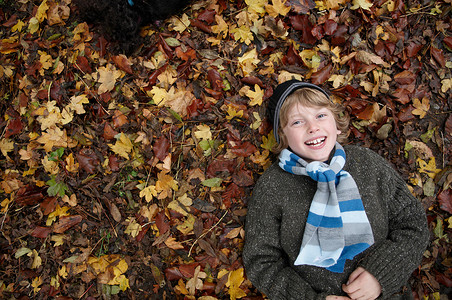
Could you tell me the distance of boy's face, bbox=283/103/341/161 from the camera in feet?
7.47

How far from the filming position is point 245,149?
9.09 feet

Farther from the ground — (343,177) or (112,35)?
(112,35)

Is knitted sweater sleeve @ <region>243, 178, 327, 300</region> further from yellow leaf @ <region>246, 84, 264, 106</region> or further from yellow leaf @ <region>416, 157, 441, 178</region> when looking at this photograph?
yellow leaf @ <region>416, 157, 441, 178</region>

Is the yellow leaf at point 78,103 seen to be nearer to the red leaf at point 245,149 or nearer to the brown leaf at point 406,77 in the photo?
the red leaf at point 245,149

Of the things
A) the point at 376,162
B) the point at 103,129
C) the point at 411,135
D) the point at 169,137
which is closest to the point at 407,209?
the point at 376,162

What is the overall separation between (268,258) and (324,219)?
1.83ft

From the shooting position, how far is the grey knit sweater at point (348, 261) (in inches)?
89.3

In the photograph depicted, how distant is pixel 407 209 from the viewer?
235 centimetres

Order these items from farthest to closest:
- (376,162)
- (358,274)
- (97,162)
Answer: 1. (97,162)
2. (376,162)
3. (358,274)

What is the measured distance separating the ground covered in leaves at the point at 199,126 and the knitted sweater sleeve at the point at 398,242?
51 cm

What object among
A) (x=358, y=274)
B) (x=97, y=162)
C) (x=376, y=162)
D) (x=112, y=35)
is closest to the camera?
(x=358, y=274)

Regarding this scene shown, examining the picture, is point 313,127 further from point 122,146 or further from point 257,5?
point 122,146

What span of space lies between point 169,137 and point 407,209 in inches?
82.3

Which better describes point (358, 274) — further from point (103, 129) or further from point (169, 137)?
point (103, 129)
